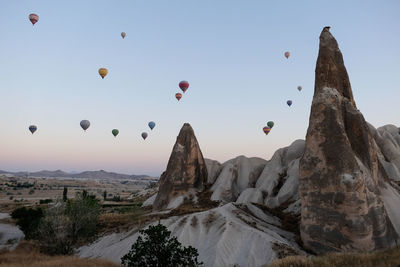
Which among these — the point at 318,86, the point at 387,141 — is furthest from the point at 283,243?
the point at 387,141

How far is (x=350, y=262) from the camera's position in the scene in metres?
10.5

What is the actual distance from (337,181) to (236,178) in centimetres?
3031

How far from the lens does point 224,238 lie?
20484mm

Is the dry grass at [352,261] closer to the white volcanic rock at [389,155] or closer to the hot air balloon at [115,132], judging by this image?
the white volcanic rock at [389,155]

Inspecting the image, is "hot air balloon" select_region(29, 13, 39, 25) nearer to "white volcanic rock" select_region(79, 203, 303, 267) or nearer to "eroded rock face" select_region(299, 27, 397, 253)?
"white volcanic rock" select_region(79, 203, 303, 267)

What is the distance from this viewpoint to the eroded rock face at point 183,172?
42.9 m

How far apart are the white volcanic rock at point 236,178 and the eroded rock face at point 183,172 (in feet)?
11.0

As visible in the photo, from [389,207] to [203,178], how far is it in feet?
99.5

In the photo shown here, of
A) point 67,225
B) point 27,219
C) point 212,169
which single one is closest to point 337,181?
point 67,225

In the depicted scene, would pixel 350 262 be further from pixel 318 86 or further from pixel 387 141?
pixel 387 141

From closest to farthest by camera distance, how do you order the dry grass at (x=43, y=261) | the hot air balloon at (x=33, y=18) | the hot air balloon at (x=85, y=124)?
the dry grass at (x=43, y=261), the hot air balloon at (x=33, y=18), the hot air balloon at (x=85, y=124)

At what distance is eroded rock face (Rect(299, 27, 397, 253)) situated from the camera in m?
18.0

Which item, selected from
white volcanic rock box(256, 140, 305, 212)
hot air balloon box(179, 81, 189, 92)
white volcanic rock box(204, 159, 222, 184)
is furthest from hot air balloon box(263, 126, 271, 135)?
hot air balloon box(179, 81, 189, 92)

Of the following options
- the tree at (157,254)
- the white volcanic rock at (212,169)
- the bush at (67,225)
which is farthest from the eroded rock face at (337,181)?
the white volcanic rock at (212,169)
